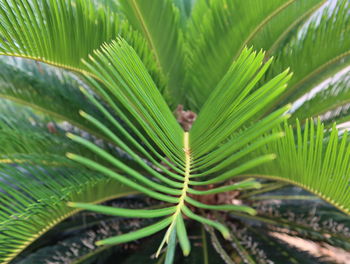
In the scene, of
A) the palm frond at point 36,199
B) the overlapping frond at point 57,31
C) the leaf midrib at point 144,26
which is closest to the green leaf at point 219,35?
the leaf midrib at point 144,26

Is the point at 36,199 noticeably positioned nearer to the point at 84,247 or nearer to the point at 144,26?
the point at 84,247

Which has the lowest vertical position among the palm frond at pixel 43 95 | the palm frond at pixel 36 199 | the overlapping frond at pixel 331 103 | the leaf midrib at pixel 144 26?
the palm frond at pixel 36 199

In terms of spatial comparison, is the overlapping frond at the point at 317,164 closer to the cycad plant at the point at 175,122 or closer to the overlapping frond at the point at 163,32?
the cycad plant at the point at 175,122

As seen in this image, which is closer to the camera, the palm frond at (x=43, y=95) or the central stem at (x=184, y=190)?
the central stem at (x=184, y=190)

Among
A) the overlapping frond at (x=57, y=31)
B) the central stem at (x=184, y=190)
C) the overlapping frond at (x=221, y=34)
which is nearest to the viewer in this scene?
the central stem at (x=184, y=190)

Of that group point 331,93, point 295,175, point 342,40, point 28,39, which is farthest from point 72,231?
point 342,40

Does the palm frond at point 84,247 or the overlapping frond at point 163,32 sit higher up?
the overlapping frond at point 163,32

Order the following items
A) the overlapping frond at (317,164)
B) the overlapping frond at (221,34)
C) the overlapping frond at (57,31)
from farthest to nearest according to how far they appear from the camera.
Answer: the overlapping frond at (221,34) → the overlapping frond at (57,31) → the overlapping frond at (317,164)

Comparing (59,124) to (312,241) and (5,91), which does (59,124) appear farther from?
(312,241)
